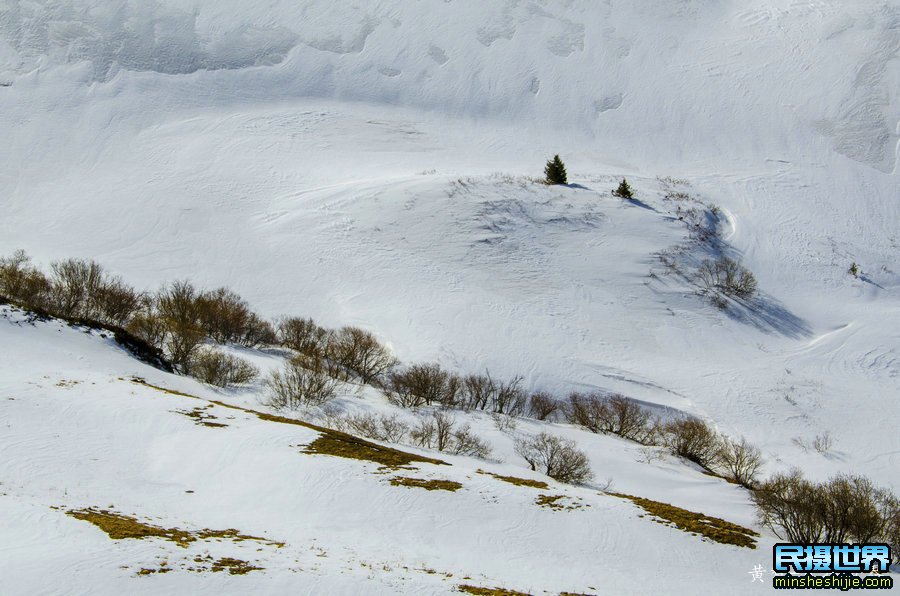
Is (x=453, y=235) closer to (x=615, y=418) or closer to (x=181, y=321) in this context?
(x=181, y=321)

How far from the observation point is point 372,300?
154ft

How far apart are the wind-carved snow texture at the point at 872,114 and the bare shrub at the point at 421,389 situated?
6792 cm

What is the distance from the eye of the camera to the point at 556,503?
1866 cm

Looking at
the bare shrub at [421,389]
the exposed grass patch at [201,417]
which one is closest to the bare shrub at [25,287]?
the exposed grass patch at [201,417]

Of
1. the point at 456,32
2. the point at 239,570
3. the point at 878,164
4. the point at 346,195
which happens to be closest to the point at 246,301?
the point at 346,195

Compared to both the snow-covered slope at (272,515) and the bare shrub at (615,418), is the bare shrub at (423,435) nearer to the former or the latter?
the snow-covered slope at (272,515)

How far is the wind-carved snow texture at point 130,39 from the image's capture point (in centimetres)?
8125

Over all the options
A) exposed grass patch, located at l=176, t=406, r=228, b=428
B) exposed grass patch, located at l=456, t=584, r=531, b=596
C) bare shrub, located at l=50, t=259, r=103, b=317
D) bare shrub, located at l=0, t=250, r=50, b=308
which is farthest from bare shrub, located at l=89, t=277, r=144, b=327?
exposed grass patch, located at l=456, t=584, r=531, b=596

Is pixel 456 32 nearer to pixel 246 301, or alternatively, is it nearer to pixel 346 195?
pixel 346 195

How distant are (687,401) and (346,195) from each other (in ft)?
124

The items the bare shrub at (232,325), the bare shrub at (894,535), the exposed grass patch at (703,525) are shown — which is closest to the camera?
the exposed grass patch at (703,525)

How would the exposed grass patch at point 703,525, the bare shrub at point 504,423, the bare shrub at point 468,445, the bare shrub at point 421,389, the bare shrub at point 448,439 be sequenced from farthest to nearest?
the bare shrub at point 421,389 < the bare shrub at point 504,423 < the bare shrub at point 448,439 < the bare shrub at point 468,445 < the exposed grass patch at point 703,525

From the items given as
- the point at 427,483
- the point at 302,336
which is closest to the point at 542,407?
the point at 302,336

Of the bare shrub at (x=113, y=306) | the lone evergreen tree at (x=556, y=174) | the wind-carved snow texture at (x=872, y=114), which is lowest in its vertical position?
the bare shrub at (x=113, y=306)
